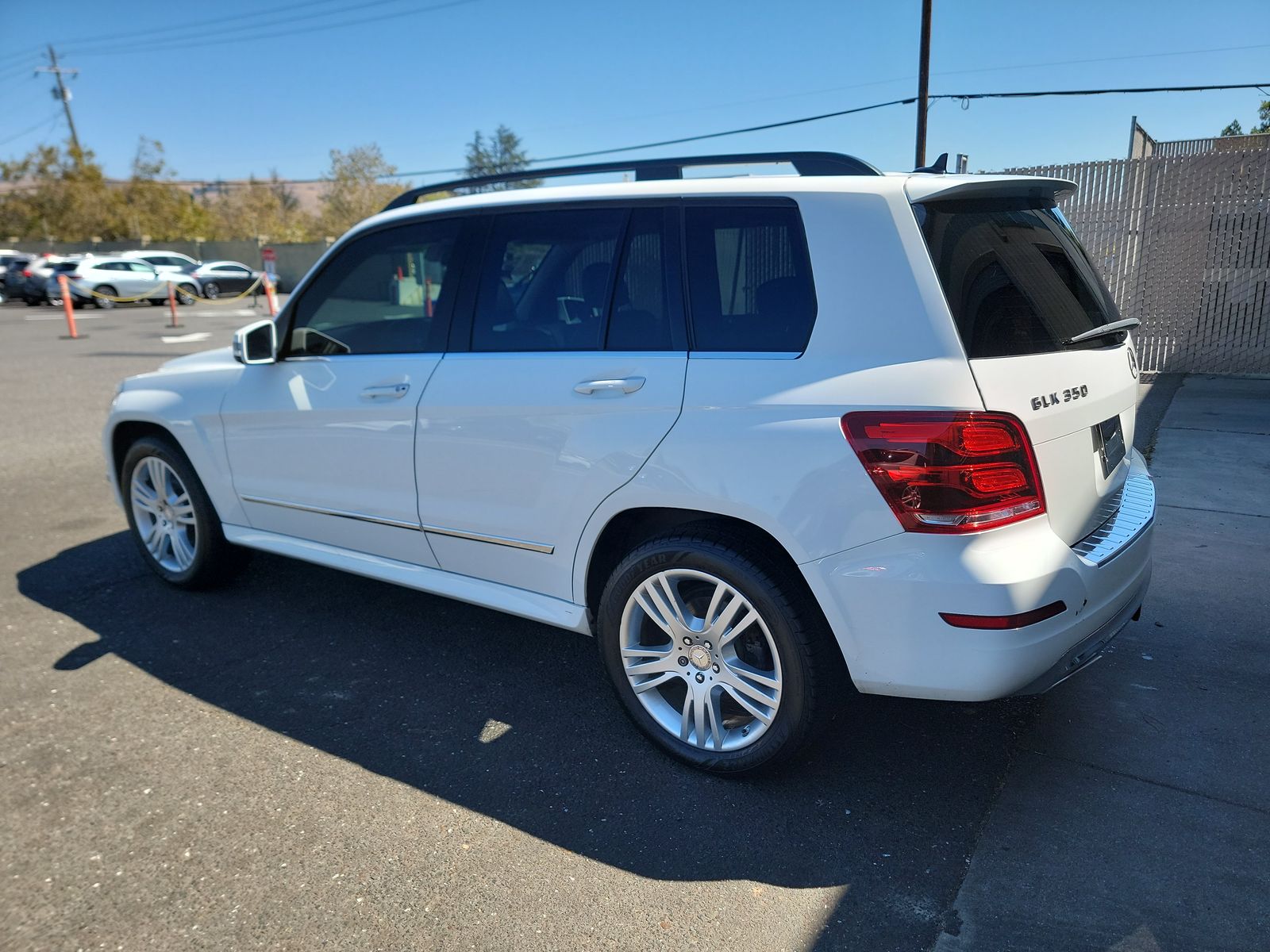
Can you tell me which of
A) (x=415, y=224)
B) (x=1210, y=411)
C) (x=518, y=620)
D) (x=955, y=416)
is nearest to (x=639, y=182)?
(x=415, y=224)

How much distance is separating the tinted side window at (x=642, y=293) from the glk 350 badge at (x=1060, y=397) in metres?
1.14

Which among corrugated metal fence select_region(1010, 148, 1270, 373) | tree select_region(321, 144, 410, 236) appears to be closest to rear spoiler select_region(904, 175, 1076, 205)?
corrugated metal fence select_region(1010, 148, 1270, 373)

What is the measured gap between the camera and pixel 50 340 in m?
19.8

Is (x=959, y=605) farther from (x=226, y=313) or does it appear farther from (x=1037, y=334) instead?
(x=226, y=313)

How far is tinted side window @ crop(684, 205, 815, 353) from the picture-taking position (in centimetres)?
284

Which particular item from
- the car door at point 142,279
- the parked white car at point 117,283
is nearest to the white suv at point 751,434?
the parked white car at point 117,283

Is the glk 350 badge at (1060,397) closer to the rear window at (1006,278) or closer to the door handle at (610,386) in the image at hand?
the rear window at (1006,278)

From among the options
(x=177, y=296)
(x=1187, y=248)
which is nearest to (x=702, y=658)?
(x=1187, y=248)

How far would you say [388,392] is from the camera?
12.1ft

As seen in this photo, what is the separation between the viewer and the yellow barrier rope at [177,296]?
1153 inches

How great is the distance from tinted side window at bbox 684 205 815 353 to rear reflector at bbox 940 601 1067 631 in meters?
0.89

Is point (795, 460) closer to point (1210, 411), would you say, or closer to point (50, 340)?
point (1210, 411)

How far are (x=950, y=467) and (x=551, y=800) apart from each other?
1625mm

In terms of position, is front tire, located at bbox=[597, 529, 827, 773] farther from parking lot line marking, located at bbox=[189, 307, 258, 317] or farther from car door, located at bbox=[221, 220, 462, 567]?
parking lot line marking, located at bbox=[189, 307, 258, 317]
